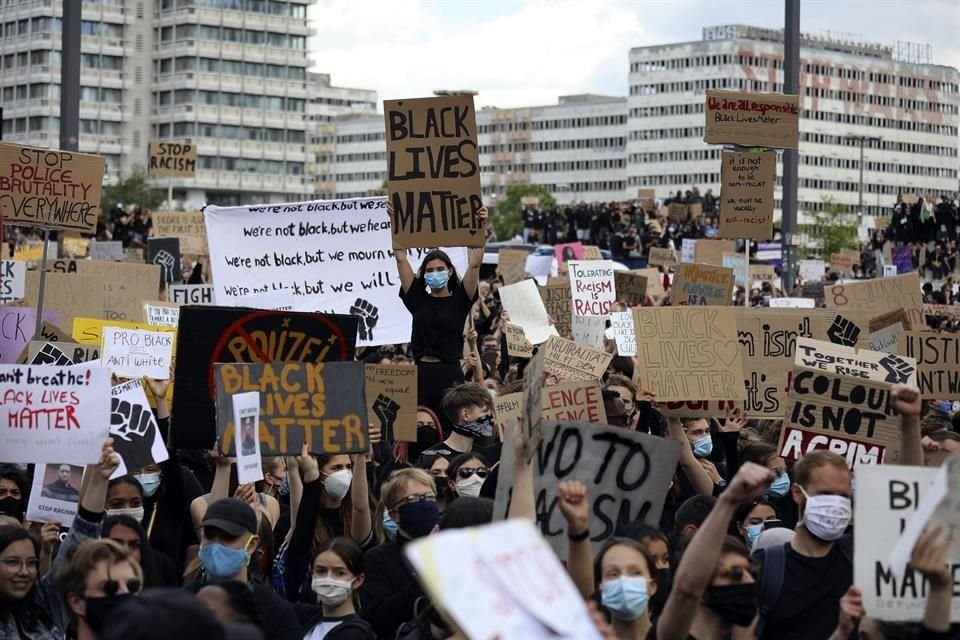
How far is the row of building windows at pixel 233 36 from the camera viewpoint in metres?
127

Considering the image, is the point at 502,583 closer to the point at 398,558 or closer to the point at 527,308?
the point at 398,558

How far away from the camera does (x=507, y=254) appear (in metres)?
22.4

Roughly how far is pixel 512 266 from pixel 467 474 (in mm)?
13908

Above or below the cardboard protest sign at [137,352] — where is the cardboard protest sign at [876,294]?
above

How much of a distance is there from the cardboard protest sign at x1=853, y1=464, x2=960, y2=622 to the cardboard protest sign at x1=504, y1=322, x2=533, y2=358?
863 centimetres

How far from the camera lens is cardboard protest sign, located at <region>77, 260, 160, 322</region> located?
14.7 metres

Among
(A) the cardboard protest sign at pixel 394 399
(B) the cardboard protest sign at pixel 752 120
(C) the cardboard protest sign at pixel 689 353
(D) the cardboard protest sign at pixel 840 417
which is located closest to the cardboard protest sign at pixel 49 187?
(A) the cardboard protest sign at pixel 394 399

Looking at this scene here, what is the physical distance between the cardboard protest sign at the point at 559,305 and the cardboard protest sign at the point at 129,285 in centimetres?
340

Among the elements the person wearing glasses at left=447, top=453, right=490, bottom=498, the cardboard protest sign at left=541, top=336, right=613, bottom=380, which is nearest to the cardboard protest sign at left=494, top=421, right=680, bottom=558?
the person wearing glasses at left=447, top=453, right=490, bottom=498

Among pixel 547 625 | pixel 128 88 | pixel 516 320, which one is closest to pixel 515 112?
pixel 128 88

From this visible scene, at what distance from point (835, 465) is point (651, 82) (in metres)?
170

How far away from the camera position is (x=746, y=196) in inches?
654

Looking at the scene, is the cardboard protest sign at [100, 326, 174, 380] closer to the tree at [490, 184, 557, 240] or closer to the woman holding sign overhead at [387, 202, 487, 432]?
the woman holding sign overhead at [387, 202, 487, 432]

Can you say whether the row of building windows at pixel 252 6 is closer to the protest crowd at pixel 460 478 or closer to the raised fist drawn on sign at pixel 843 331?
the protest crowd at pixel 460 478
